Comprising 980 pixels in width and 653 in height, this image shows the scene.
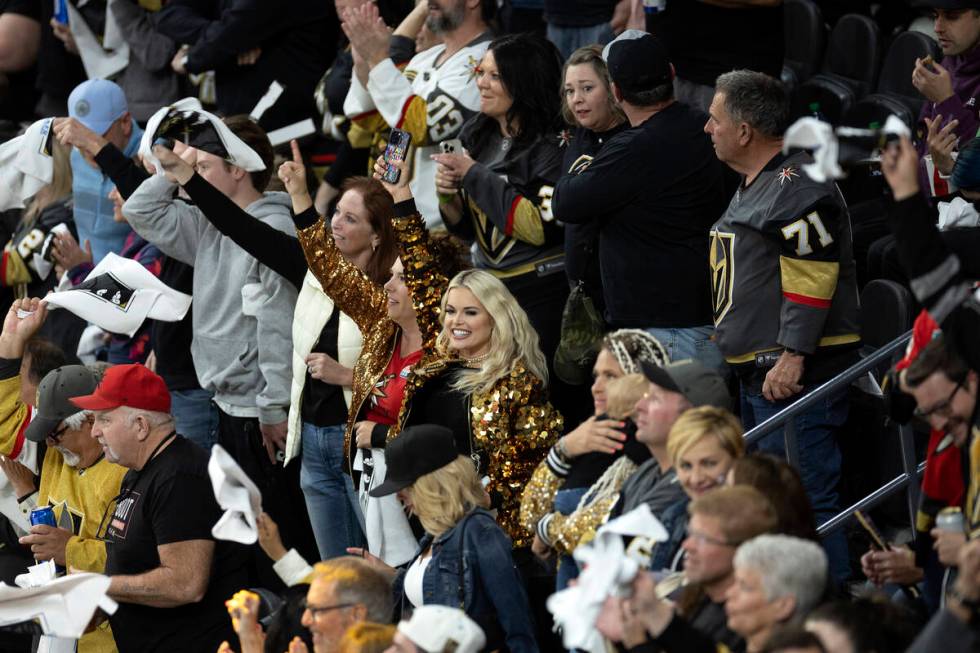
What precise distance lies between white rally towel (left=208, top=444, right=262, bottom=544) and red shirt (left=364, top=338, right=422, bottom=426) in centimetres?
131

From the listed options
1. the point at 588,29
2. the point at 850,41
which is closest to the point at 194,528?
the point at 588,29

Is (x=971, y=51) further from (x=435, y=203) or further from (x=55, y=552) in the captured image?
(x=55, y=552)

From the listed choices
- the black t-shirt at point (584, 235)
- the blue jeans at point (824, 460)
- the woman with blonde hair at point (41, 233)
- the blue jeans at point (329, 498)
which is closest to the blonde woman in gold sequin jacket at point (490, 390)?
the black t-shirt at point (584, 235)

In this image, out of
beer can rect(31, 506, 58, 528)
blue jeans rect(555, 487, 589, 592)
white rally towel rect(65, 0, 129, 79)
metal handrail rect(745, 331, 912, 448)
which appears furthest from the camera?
white rally towel rect(65, 0, 129, 79)

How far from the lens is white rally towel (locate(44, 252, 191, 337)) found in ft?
24.2

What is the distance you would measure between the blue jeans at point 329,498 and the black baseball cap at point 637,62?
1973 millimetres

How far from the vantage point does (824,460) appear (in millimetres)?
6020

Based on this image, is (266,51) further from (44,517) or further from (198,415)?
(44,517)

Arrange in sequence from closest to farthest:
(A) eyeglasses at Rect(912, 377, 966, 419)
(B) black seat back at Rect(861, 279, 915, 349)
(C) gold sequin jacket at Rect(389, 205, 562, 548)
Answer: (A) eyeglasses at Rect(912, 377, 966, 419) < (C) gold sequin jacket at Rect(389, 205, 562, 548) < (B) black seat back at Rect(861, 279, 915, 349)

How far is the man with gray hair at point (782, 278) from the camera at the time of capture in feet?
19.2

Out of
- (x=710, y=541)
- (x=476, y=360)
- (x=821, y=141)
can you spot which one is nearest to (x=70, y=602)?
(x=476, y=360)

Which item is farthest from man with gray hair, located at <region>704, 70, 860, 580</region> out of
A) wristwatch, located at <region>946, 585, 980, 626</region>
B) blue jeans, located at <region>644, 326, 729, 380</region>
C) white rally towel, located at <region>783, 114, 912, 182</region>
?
wristwatch, located at <region>946, 585, 980, 626</region>

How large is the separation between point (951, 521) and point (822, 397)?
1.39 meters

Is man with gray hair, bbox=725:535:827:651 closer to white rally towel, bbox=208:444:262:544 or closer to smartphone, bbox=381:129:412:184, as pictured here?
white rally towel, bbox=208:444:262:544
